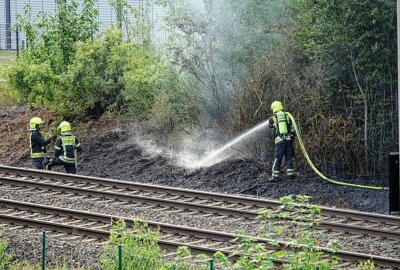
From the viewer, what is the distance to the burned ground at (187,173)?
→ 19188 millimetres

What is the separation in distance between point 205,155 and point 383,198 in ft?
18.5

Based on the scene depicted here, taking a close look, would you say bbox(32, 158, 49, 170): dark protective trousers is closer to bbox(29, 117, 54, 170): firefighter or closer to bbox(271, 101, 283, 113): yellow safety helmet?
bbox(29, 117, 54, 170): firefighter

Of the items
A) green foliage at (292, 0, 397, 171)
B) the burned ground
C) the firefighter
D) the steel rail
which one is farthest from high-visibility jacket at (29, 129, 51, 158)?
green foliage at (292, 0, 397, 171)

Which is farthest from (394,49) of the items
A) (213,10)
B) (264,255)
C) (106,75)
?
(264,255)

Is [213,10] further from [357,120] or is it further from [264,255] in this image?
[264,255]

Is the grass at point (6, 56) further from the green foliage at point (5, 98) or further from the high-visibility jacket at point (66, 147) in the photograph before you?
the high-visibility jacket at point (66, 147)

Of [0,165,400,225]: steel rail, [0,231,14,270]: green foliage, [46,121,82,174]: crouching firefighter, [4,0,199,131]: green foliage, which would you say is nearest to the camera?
[0,231,14,270]: green foliage

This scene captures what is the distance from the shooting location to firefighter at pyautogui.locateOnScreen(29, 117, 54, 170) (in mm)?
22016

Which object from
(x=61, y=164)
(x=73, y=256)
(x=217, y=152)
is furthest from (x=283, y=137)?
(x=73, y=256)

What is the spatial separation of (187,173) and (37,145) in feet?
12.2

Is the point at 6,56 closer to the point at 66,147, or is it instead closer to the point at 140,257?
the point at 66,147

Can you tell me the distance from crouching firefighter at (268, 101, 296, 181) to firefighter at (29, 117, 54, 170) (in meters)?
5.55

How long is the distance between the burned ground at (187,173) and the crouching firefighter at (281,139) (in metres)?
0.29

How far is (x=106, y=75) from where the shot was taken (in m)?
25.1
